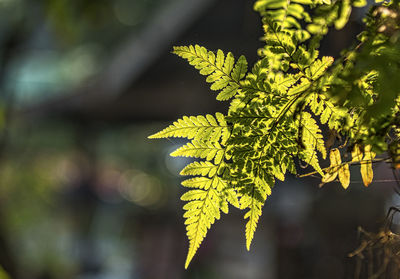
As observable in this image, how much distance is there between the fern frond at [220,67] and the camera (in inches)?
21.0

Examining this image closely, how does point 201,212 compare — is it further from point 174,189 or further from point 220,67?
point 174,189

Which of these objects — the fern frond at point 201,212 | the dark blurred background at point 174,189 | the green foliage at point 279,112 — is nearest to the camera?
the green foliage at point 279,112

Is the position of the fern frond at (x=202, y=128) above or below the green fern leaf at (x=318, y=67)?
below

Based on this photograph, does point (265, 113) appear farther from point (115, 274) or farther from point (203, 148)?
point (115, 274)

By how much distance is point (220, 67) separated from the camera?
54cm

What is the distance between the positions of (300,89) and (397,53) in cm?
12

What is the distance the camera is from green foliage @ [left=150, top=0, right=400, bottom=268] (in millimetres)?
480

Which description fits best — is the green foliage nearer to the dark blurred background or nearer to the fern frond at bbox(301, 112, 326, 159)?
the fern frond at bbox(301, 112, 326, 159)

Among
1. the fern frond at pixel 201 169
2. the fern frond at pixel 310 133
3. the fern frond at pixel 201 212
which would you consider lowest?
the fern frond at pixel 201 212

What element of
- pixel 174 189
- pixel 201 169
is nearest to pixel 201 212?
pixel 201 169

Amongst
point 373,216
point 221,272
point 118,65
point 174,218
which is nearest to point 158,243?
point 174,218

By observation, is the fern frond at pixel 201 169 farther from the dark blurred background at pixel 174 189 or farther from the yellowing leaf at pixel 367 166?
the dark blurred background at pixel 174 189

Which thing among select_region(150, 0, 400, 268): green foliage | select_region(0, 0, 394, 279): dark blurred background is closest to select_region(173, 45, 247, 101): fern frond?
select_region(150, 0, 400, 268): green foliage

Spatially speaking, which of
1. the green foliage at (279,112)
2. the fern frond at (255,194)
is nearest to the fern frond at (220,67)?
the green foliage at (279,112)
